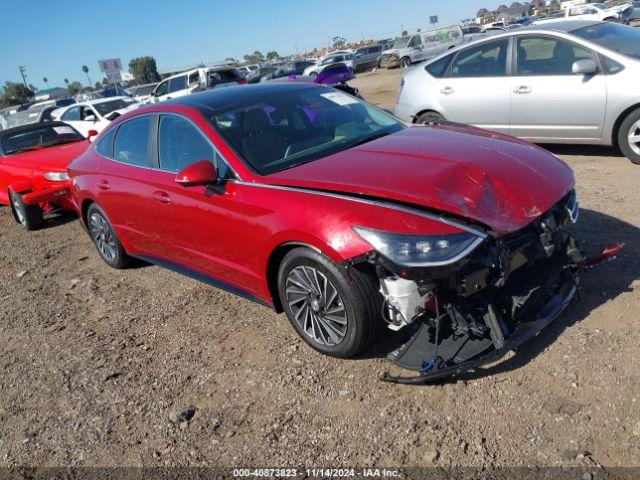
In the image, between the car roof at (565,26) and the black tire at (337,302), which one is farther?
the car roof at (565,26)

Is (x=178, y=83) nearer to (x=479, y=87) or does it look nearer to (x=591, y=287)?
(x=479, y=87)

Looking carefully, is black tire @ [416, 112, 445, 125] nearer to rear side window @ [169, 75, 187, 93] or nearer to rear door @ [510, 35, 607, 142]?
rear door @ [510, 35, 607, 142]

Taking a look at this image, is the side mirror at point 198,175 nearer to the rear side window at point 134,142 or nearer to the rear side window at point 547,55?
the rear side window at point 134,142

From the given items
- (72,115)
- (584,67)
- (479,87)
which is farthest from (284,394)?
(72,115)

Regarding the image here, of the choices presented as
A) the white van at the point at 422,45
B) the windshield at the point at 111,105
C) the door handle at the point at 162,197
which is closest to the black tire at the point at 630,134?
the door handle at the point at 162,197

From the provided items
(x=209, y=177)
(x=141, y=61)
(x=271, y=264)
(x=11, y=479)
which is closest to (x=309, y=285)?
(x=271, y=264)

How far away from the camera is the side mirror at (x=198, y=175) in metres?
3.68

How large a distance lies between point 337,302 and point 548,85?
15.7 feet

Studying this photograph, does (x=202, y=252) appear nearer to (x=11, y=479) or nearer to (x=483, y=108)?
(x=11, y=479)

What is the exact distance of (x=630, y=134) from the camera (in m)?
6.30

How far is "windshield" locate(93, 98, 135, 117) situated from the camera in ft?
53.2

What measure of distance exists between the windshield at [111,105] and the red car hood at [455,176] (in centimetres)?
1419

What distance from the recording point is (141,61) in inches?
4257

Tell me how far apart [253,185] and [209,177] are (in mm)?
304
